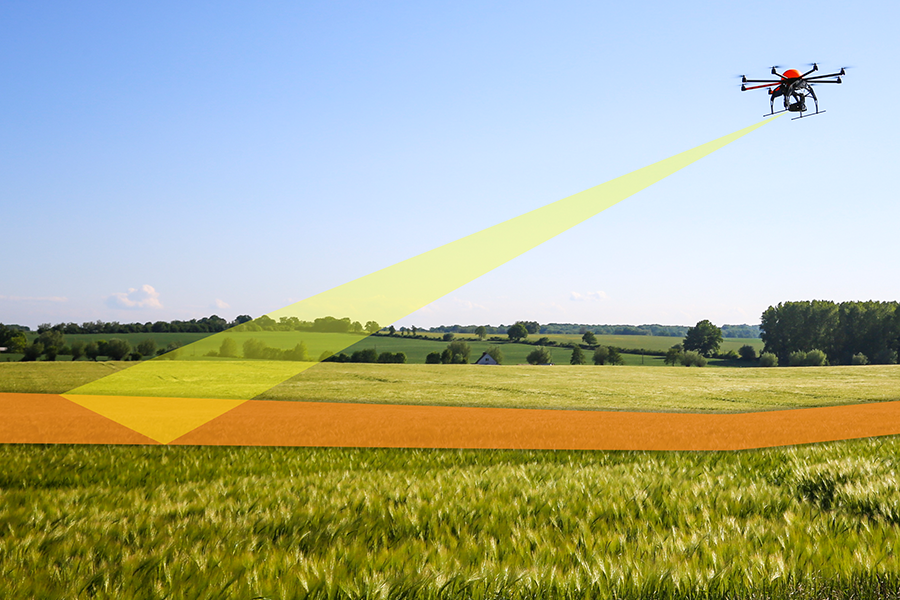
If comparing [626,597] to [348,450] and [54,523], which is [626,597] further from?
[348,450]

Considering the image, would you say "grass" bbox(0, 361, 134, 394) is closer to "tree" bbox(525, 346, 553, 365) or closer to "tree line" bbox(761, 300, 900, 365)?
"tree" bbox(525, 346, 553, 365)

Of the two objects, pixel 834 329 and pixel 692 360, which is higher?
pixel 834 329

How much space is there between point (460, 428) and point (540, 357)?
208 feet

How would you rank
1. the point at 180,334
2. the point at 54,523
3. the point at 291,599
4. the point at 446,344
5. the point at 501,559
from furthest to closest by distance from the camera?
the point at 446,344 → the point at 180,334 → the point at 54,523 → the point at 501,559 → the point at 291,599

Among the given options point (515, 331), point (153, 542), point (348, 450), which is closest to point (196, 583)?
point (153, 542)

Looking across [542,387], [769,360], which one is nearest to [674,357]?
[769,360]

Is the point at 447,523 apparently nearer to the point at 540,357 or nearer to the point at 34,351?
the point at 34,351

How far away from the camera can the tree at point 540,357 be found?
77.4 metres

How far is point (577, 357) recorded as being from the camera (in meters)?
81.5

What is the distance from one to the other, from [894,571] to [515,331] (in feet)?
325

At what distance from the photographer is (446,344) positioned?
7862 centimetres

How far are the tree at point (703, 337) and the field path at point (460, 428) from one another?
281 ft

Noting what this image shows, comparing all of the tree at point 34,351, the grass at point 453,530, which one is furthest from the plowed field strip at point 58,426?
the tree at point 34,351

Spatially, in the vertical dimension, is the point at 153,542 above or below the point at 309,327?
below
